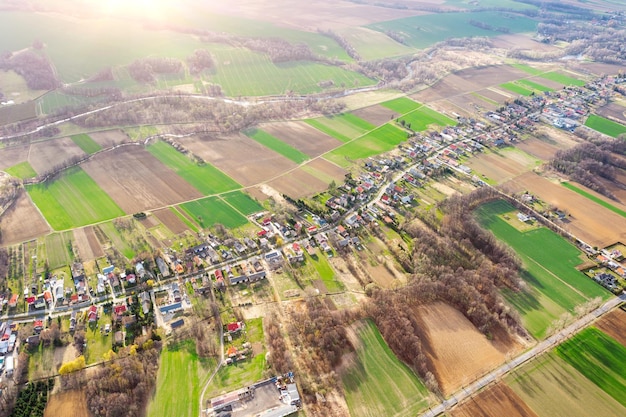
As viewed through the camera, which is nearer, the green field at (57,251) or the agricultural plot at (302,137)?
the green field at (57,251)

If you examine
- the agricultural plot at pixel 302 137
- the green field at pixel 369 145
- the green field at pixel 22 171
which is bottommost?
the green field at pixel 369 145

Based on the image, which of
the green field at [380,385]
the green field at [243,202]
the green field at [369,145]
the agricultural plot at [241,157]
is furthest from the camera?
the green field at [369,145]

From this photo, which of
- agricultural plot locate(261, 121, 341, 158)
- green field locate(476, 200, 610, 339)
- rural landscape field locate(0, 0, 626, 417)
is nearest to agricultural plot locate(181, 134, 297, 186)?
rural landscape field locate(0, 0, 626, 417)

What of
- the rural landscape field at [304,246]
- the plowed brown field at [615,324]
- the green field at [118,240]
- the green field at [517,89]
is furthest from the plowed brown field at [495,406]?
the green field at [517,89]

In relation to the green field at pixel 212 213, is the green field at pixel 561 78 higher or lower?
higher

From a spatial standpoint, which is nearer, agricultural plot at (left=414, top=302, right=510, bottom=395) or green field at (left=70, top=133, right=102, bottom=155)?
agricultural plot at (left=414, top=302, right=510, bottom=395)

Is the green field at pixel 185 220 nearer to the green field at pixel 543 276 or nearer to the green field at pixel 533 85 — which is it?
the green field at pixel 543 276

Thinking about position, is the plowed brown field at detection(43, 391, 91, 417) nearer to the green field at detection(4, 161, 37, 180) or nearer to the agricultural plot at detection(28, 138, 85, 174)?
the green field at detection(4, 161, 37, 180)

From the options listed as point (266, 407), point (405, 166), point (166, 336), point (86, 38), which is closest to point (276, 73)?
point (405, 166)
